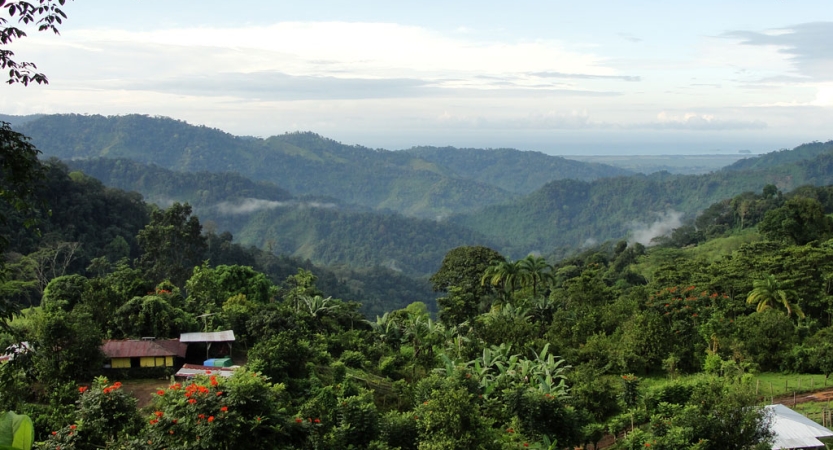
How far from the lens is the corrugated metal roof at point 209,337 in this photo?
1706 cm

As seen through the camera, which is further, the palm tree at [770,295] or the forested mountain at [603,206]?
the forested mountain at [603,206]

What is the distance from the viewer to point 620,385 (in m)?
17.4

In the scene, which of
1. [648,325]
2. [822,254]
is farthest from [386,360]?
[822,254]

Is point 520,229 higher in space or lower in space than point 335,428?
lower

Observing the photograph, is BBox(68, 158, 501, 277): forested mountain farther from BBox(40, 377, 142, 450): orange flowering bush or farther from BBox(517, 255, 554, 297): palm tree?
BBox(40, 377, 142, 450): orange flowering bush

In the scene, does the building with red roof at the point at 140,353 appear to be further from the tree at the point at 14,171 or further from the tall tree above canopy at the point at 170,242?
the tall tree above canopy at the point at 170,242

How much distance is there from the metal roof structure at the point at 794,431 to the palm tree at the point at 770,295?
32.5 feet

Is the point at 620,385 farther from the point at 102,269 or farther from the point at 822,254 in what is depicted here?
the point at 102,269

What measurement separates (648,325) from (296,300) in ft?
41.3

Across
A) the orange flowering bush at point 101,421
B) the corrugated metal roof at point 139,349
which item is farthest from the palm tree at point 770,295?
the orange flowering bush at point 101,421

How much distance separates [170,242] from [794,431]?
2931 cm

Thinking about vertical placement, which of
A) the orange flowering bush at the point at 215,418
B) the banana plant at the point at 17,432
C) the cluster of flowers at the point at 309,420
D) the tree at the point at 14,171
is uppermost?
the tree at the point at 14,171

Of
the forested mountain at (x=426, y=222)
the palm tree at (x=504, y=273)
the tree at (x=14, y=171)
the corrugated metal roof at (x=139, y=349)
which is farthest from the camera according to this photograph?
the forested mountain at (x=426, y=222)

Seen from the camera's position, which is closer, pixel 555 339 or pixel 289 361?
pixel 289 361
